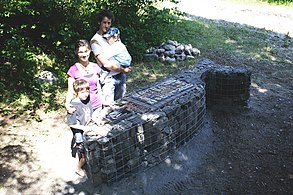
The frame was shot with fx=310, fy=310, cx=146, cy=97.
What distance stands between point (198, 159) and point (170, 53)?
168 inches

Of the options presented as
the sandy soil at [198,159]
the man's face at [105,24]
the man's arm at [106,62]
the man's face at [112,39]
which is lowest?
the sandy soil at [198,159]

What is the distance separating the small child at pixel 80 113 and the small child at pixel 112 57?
44 centimetres

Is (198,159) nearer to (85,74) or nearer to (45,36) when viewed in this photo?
(85,74)

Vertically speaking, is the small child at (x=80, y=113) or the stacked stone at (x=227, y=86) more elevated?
the small child at (x=80, y=113)

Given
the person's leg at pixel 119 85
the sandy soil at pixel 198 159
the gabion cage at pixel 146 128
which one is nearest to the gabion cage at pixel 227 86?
the sandy soil at pixel 198 159

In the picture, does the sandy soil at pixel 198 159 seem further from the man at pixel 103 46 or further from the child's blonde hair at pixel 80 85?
the man at pixel 103 46

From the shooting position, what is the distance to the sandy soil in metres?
4.25

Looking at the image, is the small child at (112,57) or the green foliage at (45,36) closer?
the small child at (112,57)

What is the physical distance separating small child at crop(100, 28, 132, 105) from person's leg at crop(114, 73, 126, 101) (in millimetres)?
80

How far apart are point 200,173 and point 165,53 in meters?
4.63

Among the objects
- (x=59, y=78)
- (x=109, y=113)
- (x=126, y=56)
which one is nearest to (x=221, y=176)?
(x=109, y=113)

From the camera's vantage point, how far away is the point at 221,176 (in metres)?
4.53

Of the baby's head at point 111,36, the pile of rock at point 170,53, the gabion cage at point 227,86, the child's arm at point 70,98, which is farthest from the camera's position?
the pile of rock at point 170,53

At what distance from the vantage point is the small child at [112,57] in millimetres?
4281
